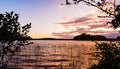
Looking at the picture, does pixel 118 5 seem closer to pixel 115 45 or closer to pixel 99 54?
pixel 115 45

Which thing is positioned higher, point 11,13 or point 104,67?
point 11,13

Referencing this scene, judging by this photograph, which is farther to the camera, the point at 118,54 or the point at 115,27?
the point at 118,54

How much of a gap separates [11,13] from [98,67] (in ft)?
36.2

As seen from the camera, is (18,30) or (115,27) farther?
(18,30)

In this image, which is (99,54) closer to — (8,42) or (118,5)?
(118,5)

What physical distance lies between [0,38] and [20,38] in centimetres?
109

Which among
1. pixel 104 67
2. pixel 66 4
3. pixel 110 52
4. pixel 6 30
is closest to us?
pixel 66 4

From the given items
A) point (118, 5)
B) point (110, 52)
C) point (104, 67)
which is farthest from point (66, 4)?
point (104, 67)

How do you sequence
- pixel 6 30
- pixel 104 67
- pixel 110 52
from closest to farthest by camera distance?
1. pixel 110 52
2. pixel 6 30
3. pixel 104 67

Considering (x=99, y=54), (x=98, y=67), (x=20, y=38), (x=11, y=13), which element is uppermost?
(x=11, y=13)

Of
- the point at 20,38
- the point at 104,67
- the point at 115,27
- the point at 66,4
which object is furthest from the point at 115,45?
the point at 104,67

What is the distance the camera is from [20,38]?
1727cm

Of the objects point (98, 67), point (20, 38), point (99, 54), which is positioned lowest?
point (98, 67)

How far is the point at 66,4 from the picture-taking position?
14305 mm
